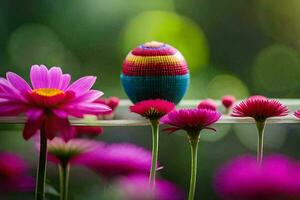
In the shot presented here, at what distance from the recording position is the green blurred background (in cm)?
109

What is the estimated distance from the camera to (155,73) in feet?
1.76

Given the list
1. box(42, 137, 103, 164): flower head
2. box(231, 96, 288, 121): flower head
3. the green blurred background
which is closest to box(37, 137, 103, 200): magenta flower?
box(42, 137, 103, 164): flower head

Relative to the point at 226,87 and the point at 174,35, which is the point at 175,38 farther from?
the point at 226,87

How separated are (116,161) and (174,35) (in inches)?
30.5

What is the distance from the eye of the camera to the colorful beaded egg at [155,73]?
538 mm

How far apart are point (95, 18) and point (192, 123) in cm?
75

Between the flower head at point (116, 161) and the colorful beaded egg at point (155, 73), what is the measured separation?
5.6 inches

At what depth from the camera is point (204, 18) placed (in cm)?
114

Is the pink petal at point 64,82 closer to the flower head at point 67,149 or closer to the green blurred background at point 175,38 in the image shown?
the flower head at point 67,149

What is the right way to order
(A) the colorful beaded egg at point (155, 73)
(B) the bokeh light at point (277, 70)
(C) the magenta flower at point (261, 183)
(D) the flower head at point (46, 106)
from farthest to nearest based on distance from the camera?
(B) the bokeh light at point (277, 70), (A) the colorful beaded egg at point (155, 73), (D) the flower head at point (46, 106), (C) the magenta flower at point (261, 183)

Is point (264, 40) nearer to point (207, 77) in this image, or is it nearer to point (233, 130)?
point (207, 77)

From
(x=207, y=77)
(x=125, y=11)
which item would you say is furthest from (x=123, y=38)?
(x=207, y=77)

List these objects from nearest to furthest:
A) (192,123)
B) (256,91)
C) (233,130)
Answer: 1. (192,123)
2. (233,130)
3. (256,91)

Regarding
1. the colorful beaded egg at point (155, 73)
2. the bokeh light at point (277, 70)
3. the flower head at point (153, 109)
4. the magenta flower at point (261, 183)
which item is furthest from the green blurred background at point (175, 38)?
the magenta flower at point (261, 183)
